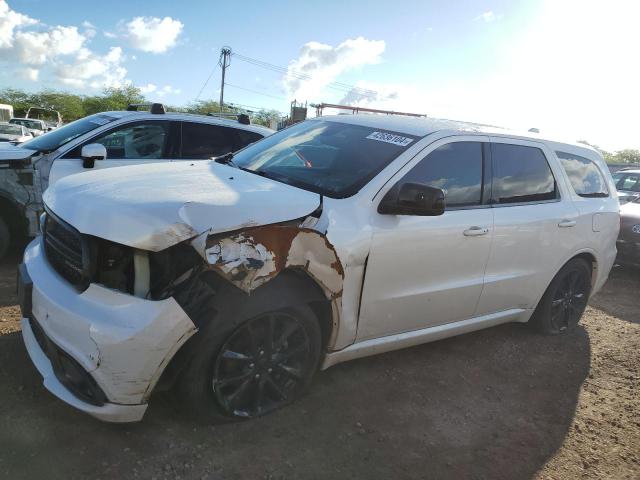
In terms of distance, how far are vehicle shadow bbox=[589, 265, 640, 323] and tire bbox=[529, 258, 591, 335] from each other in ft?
3.95

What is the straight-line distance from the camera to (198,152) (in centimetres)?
582

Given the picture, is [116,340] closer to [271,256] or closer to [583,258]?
[271,256]

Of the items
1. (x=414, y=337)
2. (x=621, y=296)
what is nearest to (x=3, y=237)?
(x=414, y=337)

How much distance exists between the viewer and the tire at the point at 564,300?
14.8ft

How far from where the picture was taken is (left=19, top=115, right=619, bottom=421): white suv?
2314mm

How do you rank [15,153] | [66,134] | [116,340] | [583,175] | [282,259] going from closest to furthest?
[116,340] → [282,259] → [583,175] → [15,153] → [66,134]

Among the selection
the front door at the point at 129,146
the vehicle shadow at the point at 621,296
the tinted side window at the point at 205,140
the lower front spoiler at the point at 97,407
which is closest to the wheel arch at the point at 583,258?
the vehicle shadow at the point at 621,296

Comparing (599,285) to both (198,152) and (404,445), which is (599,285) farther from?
(198,152)

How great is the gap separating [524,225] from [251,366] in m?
2.39

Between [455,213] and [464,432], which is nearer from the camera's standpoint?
[464,432]

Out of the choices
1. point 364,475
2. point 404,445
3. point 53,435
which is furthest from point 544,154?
point 53,435

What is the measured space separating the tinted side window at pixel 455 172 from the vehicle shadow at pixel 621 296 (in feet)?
10.9

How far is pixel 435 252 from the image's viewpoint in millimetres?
3258

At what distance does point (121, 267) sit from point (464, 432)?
7.30ft
